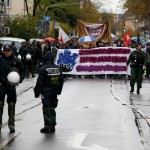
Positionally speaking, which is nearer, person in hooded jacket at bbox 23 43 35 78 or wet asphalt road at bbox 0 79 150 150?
wet asphalt road at bbox 0 79 150 150

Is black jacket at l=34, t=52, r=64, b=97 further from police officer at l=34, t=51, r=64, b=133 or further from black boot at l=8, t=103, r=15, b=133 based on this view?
black boot at l=8, t=103, r=15, b=133

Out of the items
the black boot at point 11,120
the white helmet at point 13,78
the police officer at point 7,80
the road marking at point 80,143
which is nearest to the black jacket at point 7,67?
the police officer at point 7,80

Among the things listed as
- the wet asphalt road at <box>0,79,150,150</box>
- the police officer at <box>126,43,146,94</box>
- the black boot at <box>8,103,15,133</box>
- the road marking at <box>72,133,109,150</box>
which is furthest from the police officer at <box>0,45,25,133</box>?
the police officer at <box>126,43,146,94</box>

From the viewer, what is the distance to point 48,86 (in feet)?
42.6

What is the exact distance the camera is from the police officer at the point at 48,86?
12891 millimetres

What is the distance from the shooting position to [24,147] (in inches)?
438

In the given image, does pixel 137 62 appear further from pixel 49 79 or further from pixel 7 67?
pixel 7 67

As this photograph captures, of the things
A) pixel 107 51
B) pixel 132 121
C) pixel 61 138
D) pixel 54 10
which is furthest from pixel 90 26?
pixel 54 10

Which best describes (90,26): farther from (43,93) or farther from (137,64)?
(43,93)

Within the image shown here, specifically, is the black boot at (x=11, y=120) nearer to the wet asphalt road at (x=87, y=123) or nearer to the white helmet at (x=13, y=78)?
the wet asphalt road at (x=87, y=123)

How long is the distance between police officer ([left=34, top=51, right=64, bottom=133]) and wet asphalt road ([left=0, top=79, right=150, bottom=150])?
0.91 feet

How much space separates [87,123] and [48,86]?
1.70m

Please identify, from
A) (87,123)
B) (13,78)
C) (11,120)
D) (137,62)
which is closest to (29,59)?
(137,62)

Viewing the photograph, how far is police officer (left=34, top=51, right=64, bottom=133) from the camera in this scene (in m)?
12.9
